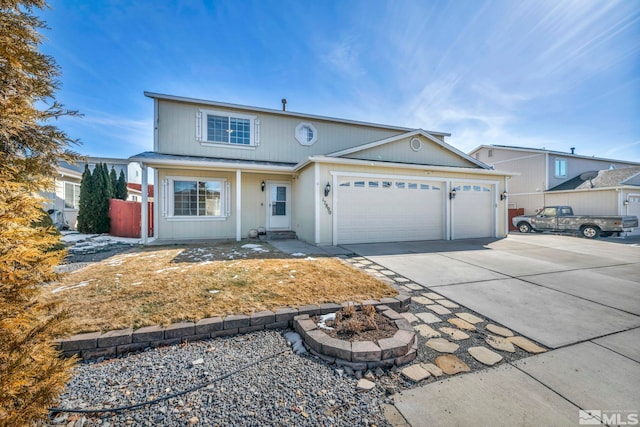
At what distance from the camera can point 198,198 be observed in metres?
9.01

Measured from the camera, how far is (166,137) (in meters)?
9.04

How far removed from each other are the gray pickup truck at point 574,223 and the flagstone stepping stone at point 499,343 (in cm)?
1394

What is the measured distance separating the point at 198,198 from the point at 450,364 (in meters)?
9.07

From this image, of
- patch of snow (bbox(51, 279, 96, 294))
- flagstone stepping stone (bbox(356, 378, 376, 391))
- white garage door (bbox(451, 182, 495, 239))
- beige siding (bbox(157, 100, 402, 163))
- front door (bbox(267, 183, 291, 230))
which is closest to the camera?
flagstone stepping stone (bbox(356, 378, 376, 391))

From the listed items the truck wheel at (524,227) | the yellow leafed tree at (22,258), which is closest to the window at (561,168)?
the truck wheel at (524,227)

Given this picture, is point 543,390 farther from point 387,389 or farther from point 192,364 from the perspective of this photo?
point 192,364

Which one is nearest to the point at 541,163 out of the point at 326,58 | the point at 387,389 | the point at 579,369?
the point at 326,58

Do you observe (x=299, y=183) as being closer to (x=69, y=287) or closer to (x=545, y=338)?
(x=69, y=287)

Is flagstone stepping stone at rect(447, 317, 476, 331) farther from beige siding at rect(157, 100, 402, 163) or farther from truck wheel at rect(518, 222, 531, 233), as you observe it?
truck wheel at rect(518, 222, 531, 233)

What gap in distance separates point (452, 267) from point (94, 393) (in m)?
5.67

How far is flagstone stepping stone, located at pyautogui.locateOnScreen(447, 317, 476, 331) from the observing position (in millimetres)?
2723

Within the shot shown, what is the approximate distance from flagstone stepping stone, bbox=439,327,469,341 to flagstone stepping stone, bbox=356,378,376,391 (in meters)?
1.17

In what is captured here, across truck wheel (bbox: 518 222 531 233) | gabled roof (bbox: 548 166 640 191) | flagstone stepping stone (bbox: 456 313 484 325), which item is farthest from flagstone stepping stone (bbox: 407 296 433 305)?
gabled roof (bbox: 548 166 640 191)

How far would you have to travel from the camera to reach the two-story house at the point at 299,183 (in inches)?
314
